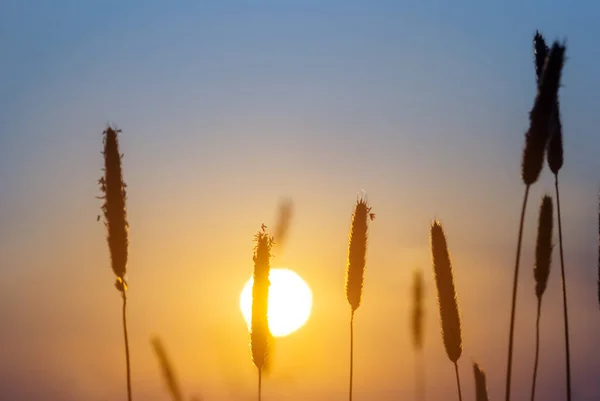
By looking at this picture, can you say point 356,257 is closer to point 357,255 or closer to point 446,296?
point 357,255

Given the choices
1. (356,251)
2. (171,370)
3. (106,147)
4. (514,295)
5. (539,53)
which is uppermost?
(539,53)

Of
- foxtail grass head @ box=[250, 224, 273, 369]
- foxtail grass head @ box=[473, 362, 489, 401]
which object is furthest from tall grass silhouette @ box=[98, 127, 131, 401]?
foxtail grass head @ box=[473, 362, 489, 401]

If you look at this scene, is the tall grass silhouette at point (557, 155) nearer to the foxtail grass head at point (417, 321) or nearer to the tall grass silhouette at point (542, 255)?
the tall grass silhouette at point (542, 255)

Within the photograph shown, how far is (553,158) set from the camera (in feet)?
31.4

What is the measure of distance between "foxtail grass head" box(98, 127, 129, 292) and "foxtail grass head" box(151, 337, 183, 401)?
1.06 m

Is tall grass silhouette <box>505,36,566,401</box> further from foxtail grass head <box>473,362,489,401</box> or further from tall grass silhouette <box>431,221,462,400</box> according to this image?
tall grass silhouette <box>431,221,462,400</box>

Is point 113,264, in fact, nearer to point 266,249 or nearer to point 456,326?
point 266,249

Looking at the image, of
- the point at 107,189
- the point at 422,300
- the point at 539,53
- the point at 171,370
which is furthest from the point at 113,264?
the point at 422,300

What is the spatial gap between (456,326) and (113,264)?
3.22 m

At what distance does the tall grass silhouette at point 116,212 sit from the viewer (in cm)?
662

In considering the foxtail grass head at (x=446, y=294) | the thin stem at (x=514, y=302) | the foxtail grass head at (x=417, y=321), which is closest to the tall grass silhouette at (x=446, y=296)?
the foxtail grass head at (x=446, y=294)

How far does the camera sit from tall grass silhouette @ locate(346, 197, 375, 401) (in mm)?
8781

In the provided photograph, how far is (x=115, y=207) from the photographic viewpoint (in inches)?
269

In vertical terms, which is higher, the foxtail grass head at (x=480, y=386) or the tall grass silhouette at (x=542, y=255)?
the tall grass silhouette at (x=542, y=255)
